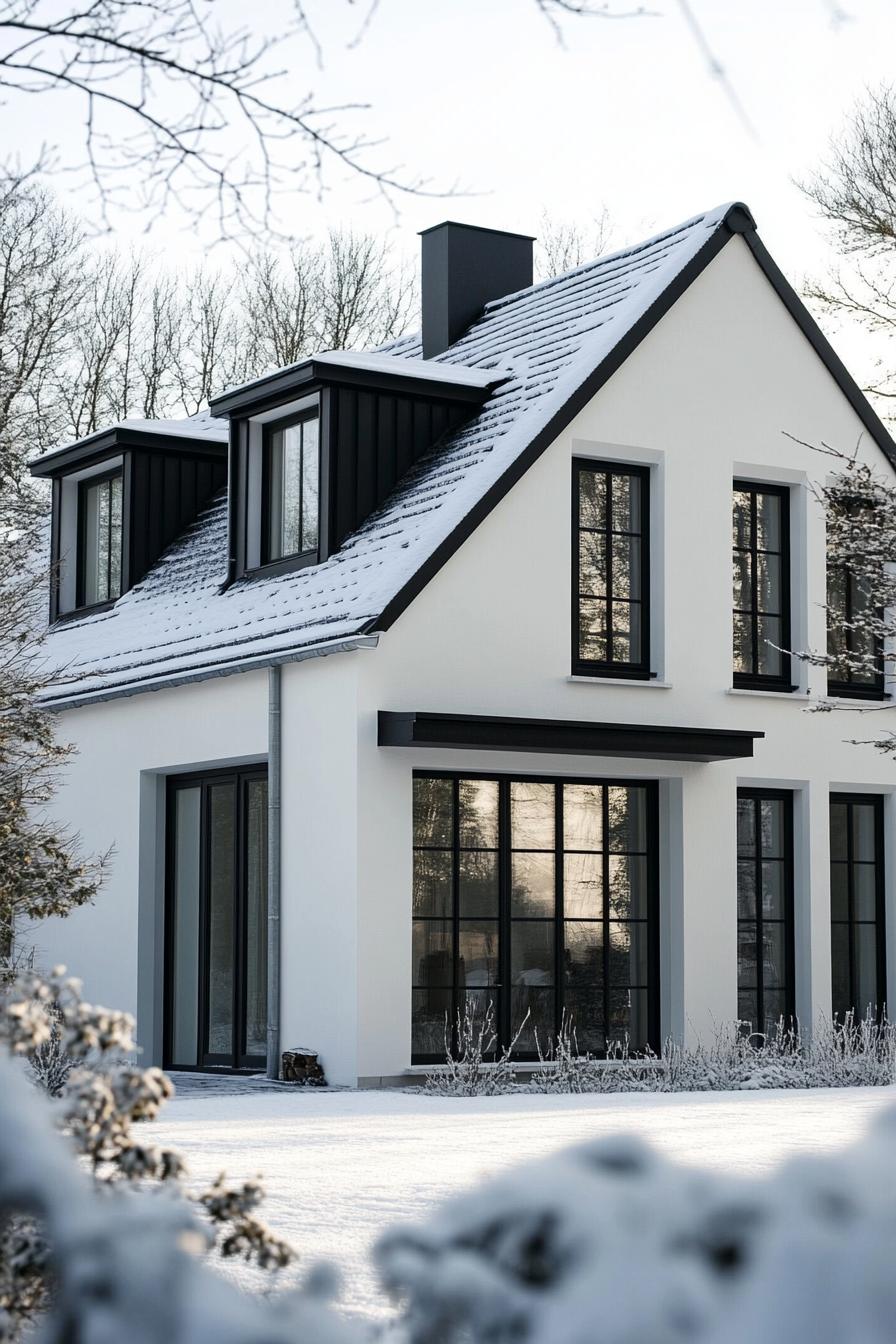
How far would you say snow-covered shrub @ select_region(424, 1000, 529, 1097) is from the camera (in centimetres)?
1223

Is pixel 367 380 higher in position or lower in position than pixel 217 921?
higher

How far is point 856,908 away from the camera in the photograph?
16.0 meters

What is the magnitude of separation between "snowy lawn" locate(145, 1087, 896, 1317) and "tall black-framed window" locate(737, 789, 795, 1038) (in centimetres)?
335

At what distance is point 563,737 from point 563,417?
101 inches

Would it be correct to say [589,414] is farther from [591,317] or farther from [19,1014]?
[19,1014]

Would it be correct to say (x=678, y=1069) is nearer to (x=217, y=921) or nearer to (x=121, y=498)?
(x=217, y=921)

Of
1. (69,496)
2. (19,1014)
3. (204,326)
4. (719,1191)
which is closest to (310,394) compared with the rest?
(69,496)

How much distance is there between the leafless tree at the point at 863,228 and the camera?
81.5 feet

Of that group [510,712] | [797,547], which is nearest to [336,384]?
[510,712]

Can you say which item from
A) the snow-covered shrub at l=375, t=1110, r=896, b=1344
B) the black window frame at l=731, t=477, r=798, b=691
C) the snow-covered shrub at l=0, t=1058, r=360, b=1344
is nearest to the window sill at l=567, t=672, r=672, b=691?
the black window frame at l=731, t=477, r=798, b=691

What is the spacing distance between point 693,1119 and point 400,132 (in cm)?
579

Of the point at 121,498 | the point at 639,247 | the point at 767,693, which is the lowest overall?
the point at 767,693

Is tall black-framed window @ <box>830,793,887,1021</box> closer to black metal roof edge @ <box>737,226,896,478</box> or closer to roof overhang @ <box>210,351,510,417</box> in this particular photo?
black metal roof edge @ <box>737,226,896,478</box>

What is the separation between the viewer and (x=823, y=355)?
16.2 meters
